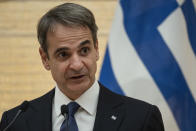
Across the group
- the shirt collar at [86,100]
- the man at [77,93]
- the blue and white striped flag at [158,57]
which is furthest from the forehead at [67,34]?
the blue and white striped flag at [158,57]

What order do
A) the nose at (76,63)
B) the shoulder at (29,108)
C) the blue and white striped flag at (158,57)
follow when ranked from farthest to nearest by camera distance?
the blue and white striped flag at (158,57), the shoulder at (29,108), the nose at (76,63)

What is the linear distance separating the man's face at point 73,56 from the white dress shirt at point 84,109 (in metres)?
0.03

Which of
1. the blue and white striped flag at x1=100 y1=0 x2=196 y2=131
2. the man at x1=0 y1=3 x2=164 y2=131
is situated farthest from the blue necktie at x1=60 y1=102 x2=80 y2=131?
the blue and white striped flag at x1=100 y1=0 x2=196 y2=131

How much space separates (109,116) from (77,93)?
4.4 inches

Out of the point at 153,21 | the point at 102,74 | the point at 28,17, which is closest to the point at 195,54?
the point at 153,21

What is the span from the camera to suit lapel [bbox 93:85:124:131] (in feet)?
4.41

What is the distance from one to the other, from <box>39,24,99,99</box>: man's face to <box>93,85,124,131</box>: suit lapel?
0.07m

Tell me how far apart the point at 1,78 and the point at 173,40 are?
2103 mm

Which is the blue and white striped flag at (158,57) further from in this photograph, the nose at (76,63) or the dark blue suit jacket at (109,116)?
the nose at (76,63)

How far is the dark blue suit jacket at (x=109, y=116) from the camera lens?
1338 millimetres

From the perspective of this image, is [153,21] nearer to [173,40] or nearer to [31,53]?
[173,40]

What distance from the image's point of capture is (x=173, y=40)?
183 centimetres

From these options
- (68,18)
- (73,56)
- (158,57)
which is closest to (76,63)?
(73,56)

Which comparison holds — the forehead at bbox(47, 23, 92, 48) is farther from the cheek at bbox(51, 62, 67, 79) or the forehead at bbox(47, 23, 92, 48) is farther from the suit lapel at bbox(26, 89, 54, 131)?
the suit lapel at bbox(26, 89, 54, 131)
